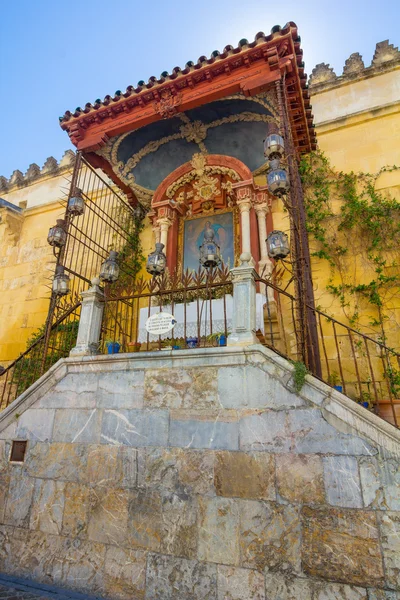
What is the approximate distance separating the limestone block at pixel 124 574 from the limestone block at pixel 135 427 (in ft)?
3.43

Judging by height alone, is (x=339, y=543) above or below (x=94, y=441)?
below

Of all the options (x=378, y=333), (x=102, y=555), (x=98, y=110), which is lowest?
(x=102, y=555)

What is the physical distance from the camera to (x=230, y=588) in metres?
3.21

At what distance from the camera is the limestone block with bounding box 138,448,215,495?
361cm

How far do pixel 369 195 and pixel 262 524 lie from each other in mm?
6296

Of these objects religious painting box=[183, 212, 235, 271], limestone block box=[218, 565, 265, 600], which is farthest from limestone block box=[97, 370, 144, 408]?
religious painting box=[183, 212, 235, 271]

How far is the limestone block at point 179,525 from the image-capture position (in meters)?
3.45

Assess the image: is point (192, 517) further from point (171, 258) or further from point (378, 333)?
point (171, 258)

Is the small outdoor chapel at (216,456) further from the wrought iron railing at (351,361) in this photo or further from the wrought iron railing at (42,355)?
the wrought iron railing at (42,355)

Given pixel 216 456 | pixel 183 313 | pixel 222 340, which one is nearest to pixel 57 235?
pixel 183 313

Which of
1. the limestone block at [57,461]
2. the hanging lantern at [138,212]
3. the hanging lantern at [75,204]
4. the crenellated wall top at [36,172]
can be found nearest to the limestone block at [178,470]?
the limestone block at [57,461]

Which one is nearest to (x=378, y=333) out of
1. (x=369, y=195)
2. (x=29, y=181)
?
(x=369, y=195)

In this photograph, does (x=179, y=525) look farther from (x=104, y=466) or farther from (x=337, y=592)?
(x=337, y=592)

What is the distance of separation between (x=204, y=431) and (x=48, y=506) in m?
2.11
